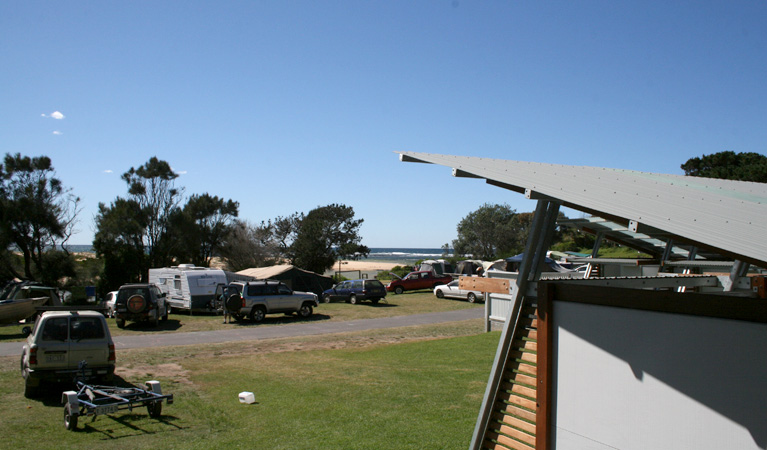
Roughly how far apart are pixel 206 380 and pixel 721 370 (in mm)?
10475

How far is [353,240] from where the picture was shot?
50.5 metres

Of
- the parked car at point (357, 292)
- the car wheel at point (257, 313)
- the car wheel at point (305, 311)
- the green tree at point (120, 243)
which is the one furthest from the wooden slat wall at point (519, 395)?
the green tree at point (120, 243)

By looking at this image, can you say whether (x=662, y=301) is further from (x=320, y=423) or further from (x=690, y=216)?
(x=320, y=423)

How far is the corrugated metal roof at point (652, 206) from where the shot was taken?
2984 millimetres

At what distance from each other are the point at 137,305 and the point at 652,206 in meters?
20.5

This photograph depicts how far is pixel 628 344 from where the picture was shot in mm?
4262

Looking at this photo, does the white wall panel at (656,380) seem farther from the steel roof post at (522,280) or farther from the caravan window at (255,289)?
the caravan window at (255,289)

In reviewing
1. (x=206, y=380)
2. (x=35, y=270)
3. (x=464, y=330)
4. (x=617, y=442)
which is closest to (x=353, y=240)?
(x=35, y=270)

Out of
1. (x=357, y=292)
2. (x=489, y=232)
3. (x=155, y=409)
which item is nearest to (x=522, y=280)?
(x=155, y=409)

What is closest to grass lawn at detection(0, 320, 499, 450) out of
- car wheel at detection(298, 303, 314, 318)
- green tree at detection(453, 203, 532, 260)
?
car wheel at detection(298, 303, 314, 318)

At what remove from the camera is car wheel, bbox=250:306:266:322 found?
23161 millimetres

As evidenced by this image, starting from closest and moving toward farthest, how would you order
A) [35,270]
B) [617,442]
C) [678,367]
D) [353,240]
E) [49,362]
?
[678,367], [617,442], [49,362], [35,270], [353,240]

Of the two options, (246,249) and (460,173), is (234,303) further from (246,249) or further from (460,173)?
(246,249)

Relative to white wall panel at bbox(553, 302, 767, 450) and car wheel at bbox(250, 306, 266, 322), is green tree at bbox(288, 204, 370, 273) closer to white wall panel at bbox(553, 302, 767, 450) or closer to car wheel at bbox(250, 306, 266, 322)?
car wheel at bbox(250, 306, 266, 322)
